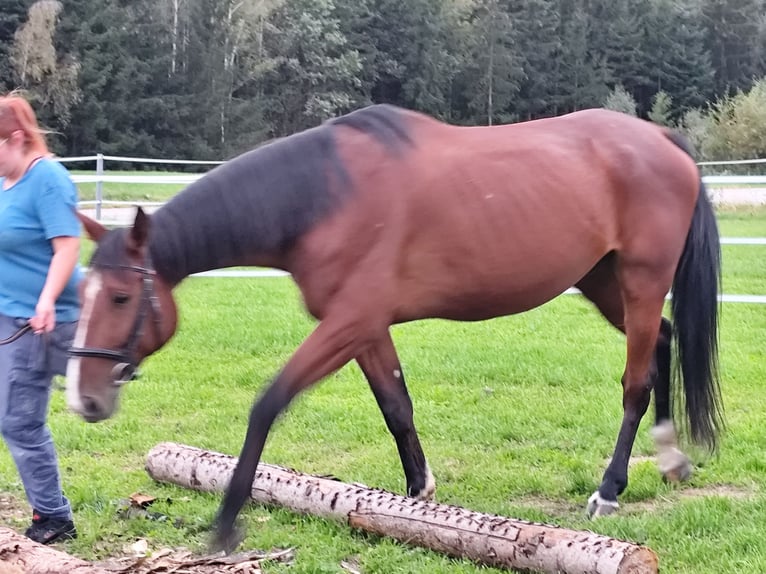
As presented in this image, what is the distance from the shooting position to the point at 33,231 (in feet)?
10.4

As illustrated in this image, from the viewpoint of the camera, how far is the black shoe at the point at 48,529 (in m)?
3.45

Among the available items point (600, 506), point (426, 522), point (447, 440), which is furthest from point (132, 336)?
point (447, 440)

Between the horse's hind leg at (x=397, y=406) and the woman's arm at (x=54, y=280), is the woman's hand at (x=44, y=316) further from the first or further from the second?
the horse's hind leg at (x=397, y=406)

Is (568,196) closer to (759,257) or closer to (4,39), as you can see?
(759,257)

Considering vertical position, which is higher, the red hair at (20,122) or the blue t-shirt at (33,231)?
the red hair at (20,122)

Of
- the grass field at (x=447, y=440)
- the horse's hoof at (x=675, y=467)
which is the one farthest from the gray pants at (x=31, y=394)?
the horse's hoof at (x=675, y=467)

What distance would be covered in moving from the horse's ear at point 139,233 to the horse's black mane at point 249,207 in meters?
0.08

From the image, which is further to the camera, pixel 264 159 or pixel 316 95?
pixel 316 95

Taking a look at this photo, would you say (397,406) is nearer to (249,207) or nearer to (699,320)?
(249,207)

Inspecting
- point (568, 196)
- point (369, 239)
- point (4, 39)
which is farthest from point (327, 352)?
point (4, 39)

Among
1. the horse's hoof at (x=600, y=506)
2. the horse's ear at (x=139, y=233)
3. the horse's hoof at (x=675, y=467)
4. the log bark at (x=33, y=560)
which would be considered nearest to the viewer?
the log bark at (x=33, y=560)

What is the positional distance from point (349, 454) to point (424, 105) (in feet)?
158

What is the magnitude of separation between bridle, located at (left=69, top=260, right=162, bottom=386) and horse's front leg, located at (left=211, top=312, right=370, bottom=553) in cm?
49

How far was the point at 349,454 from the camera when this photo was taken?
4609 millimetres
